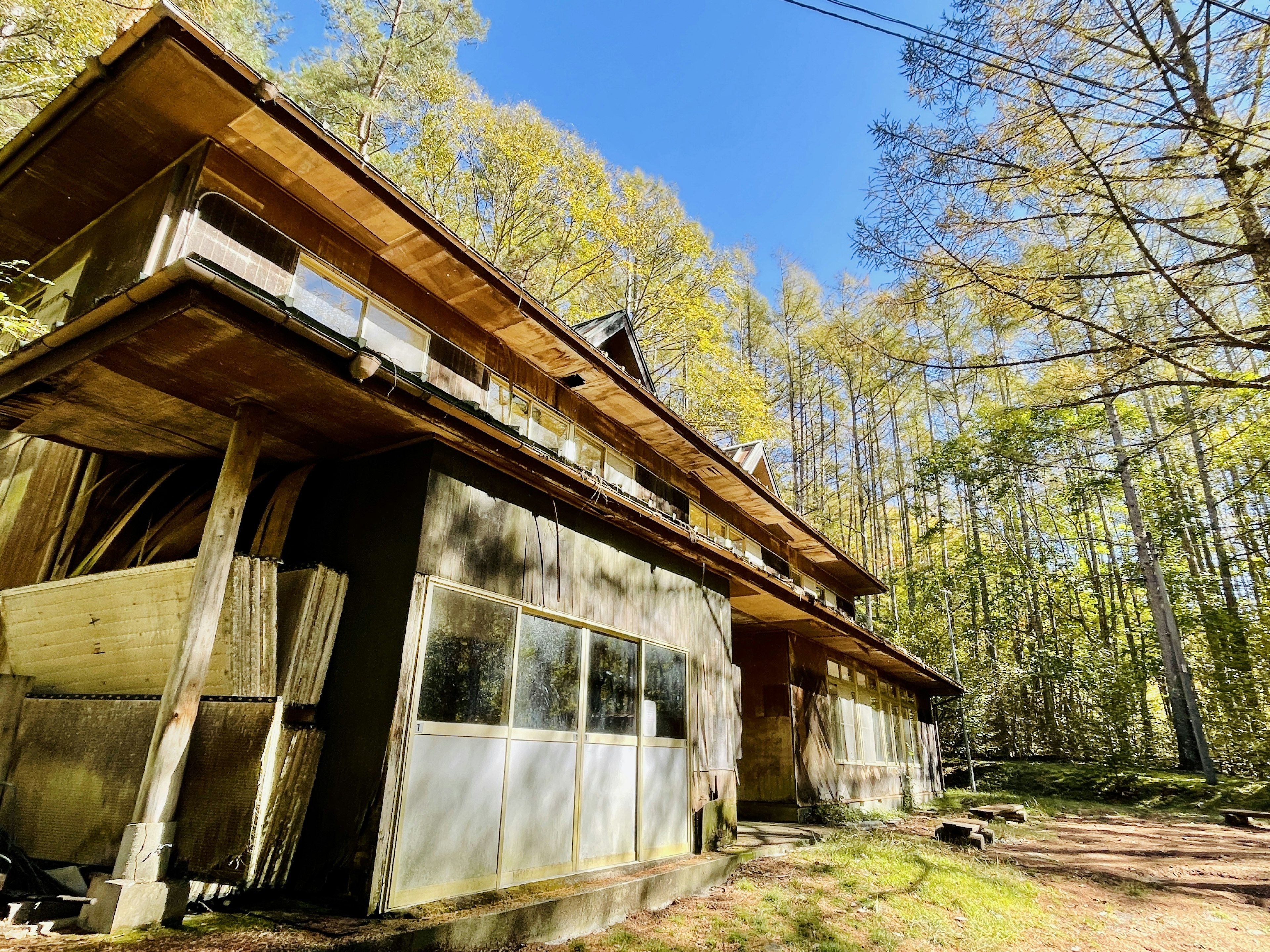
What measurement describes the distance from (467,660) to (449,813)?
0.97 metres

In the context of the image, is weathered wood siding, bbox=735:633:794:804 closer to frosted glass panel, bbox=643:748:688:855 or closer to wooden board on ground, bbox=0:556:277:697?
frosted glass panel, bbox=643:748:688:855

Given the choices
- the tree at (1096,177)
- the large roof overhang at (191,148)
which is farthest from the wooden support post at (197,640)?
the tree at (1096,177)

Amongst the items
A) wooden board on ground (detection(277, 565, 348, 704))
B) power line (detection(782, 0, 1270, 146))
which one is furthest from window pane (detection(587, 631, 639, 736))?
power line (detection(782, 0, 1270, 146))

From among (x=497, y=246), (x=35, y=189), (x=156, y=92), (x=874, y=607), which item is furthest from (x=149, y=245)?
(x=874, y=607)

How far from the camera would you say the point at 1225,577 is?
19.2 metres

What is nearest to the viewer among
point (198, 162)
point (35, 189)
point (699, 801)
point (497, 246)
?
point (198, 162)

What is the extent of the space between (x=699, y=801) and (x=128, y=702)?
530 centimetres

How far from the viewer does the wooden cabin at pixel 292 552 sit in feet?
12.5

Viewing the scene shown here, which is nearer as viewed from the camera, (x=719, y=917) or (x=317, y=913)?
(x=317, y=913)

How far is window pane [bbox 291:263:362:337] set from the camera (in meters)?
5.64

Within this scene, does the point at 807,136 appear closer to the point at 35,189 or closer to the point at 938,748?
the point at 35,189

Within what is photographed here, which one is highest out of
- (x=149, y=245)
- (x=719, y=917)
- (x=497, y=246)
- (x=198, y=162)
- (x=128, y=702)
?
(x=497, y=246)

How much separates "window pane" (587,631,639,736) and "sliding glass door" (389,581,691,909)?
1 cm

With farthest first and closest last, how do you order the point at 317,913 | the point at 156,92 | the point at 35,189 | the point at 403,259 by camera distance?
1. the point at 403,259
2. the point at 35,189
3. the point at 156,92
4. the point at 317,913
